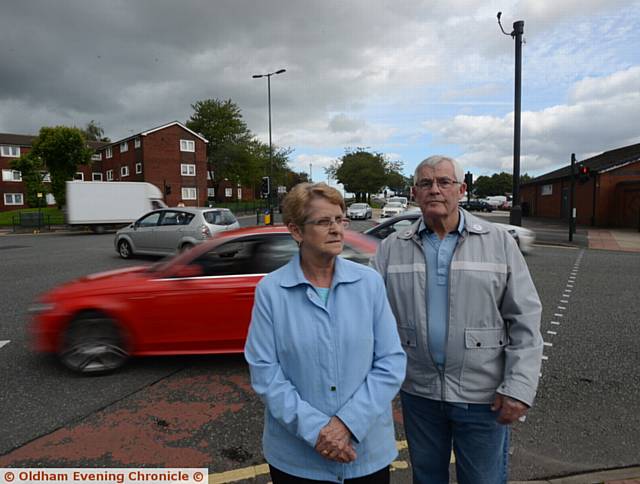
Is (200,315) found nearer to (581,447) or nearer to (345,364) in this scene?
A: (345,364)

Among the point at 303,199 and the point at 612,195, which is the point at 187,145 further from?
the point at 303,199

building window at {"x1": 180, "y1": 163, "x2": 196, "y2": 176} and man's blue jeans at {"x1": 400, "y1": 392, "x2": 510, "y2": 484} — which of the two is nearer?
man's blue jeans at {"x1": 400, "y1": 392, "x2": 510, "y2": 484}

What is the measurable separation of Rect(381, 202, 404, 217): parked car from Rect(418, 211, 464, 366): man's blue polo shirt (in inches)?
1011

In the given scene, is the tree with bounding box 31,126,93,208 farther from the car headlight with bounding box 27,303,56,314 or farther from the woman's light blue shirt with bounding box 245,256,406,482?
the woman's light blue shirt with bounding box 245,256,406,482

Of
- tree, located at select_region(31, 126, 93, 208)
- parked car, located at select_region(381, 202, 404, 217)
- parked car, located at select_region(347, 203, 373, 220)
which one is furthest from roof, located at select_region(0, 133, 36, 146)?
parked car, located at select_region(381, 202, 404, 217)

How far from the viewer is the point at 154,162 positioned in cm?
4553

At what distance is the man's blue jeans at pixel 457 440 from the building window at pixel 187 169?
163ft

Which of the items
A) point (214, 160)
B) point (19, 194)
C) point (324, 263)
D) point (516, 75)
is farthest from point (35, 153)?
point (324, 263)

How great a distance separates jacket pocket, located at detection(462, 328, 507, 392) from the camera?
183cm

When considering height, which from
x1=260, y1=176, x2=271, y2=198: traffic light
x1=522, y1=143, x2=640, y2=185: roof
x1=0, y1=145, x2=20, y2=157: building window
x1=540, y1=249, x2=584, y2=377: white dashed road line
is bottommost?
x1=540, y1=249, x2=584, y2=377: white dashed road line

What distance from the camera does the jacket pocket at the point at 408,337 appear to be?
1.91m

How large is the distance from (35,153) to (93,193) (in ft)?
73.8

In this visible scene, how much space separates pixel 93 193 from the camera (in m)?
24.5

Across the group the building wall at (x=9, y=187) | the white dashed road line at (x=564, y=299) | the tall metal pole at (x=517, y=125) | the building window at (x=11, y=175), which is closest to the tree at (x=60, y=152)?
the building window at (x=11, y=175)
